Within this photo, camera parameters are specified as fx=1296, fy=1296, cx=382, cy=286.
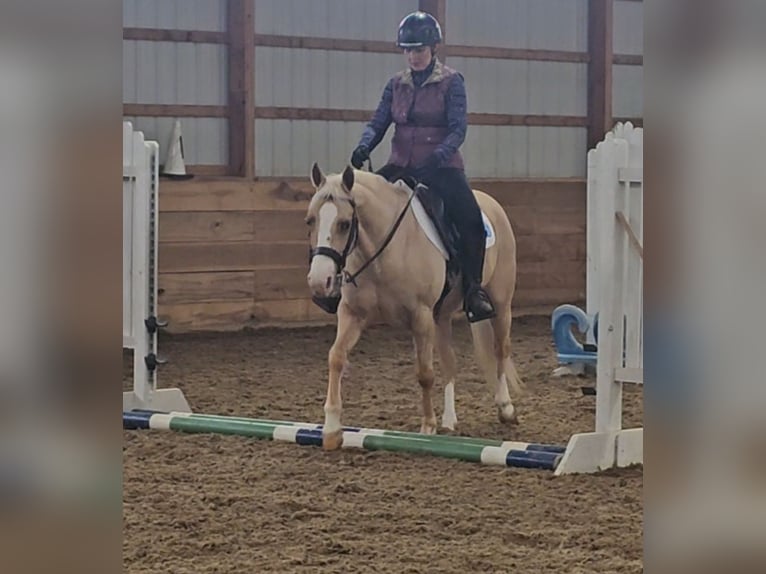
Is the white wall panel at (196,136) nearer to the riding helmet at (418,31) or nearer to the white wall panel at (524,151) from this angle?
the white wall panel at (524,151)

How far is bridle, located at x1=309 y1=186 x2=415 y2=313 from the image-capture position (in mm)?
4410

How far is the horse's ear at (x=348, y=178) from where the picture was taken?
451 centimetres

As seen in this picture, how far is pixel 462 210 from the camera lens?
5.05m

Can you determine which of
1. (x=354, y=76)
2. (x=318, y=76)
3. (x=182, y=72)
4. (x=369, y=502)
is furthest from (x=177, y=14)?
(x=369, y=502)

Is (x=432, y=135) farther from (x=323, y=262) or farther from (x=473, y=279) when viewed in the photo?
(x=323, y=262)

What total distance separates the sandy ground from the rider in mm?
750

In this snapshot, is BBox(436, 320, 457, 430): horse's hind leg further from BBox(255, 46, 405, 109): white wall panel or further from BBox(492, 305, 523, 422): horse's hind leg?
BBox(255, 46, 405, 109): white wall panel

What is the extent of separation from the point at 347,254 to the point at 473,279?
2.55 feet

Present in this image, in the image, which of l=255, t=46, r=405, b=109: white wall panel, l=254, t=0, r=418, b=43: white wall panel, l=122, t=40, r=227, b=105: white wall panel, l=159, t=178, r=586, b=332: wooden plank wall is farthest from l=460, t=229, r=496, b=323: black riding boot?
l=254, t=0, r=418, b=43: white wall panel

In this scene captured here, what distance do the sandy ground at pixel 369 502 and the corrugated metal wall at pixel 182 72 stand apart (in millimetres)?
3008
